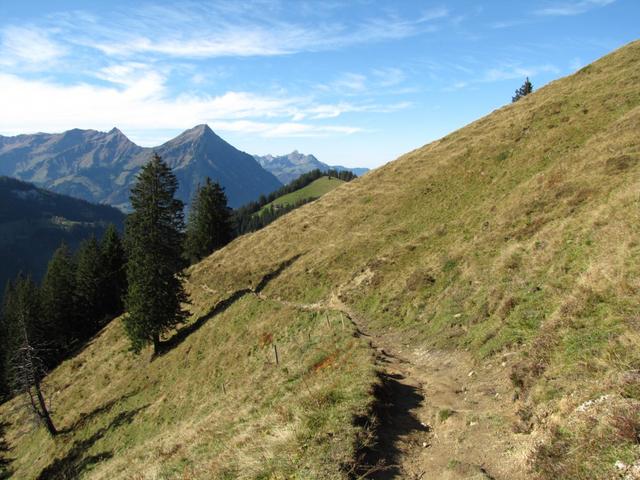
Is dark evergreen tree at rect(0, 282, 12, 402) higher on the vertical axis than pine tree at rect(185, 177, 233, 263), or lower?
lower

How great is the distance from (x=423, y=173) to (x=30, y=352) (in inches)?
1732

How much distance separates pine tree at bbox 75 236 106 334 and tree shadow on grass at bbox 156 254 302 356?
34.5 meters

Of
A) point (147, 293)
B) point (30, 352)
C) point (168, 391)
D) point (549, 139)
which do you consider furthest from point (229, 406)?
point (549, 139)

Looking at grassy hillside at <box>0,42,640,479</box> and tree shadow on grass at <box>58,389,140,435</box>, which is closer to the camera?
grassy hillside at <box>0,42,640,479</box>

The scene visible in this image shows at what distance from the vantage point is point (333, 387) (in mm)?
12586

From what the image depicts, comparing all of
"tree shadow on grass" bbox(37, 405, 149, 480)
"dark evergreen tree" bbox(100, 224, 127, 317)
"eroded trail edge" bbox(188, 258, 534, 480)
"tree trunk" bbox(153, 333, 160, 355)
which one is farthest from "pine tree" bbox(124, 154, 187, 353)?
"dark evergreen tree" bbox(100, 224, 127, 317)

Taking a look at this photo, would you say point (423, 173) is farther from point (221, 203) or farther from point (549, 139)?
point (221, 203)

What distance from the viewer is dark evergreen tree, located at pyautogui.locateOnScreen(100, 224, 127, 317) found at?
222 ft

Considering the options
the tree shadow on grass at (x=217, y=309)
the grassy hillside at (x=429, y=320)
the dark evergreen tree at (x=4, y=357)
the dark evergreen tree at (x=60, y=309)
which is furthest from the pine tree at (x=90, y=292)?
the tree shadow on grass at (x=217, y=309)

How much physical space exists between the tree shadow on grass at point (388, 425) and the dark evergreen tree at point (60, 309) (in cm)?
6649

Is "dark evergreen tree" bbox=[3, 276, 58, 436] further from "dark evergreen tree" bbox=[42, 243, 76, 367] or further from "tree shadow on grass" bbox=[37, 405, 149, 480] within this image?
"tree shadow on grass" bbox=[37, 405, 149, 480]

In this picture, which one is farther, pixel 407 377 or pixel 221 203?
pixel 221 203

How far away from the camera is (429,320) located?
20.1 metres

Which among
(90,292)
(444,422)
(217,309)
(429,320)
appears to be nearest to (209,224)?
(90,292)
